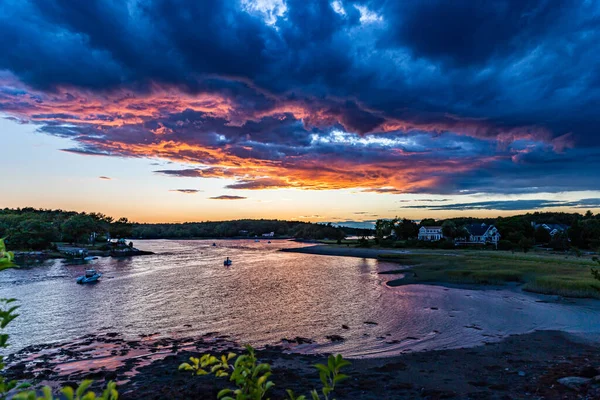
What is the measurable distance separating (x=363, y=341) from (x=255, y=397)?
23.4m

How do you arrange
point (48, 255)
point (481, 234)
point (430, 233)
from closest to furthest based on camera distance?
point (48, 255), point (481, 234), point (430, 233)

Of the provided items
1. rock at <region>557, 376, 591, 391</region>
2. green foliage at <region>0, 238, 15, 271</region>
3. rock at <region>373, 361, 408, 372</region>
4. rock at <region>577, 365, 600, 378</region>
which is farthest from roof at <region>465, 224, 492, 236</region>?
green foliage at <region>0, 238, 15, 271</region>

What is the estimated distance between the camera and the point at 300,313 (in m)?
35.3

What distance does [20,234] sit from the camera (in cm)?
10256

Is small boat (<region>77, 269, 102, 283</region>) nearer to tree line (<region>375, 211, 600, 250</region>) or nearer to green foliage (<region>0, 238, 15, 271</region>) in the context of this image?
green foliage (<region>0, 238, 15, 271</region>)

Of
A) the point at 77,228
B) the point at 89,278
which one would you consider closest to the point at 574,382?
the point at 89,278

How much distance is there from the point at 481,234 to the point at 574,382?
123 m

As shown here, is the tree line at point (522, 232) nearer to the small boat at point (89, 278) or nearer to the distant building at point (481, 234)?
the distant building at point (481, 234)

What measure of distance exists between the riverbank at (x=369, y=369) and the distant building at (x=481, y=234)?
4190 inches

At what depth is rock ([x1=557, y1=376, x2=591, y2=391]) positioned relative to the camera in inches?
565

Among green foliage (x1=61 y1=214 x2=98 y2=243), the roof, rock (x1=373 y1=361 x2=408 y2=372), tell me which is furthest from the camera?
the roof

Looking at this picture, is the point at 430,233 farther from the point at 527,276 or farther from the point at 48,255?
the point at 48,255

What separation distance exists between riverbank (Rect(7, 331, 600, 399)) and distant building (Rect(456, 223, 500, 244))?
106 m

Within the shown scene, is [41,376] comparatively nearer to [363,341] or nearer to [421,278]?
[363,341]
